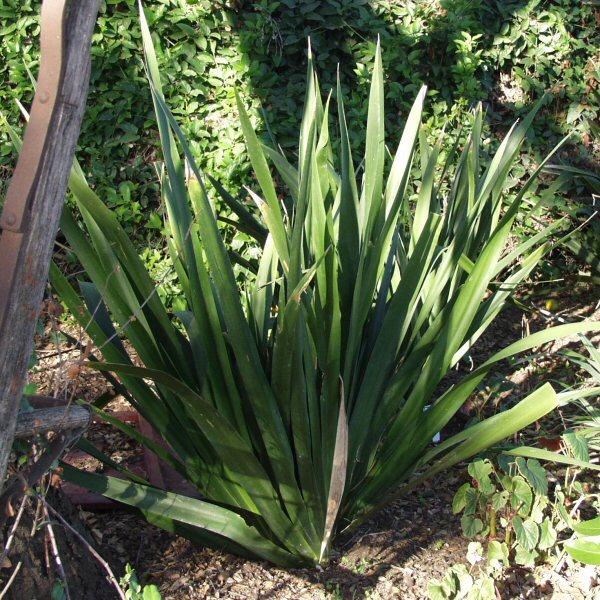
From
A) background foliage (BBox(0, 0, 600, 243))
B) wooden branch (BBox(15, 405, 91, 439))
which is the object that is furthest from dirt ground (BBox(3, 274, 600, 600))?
background foliage (BBox(0, 0, 600, 243))

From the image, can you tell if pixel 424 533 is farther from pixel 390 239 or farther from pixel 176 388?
pixel 176 388

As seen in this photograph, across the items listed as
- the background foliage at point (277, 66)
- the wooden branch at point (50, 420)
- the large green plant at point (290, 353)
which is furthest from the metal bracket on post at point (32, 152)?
the background foliage at point (277, 66)

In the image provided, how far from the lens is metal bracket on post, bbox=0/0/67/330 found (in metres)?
1.12

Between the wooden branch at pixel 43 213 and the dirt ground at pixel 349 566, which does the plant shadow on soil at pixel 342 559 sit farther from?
the wooden branch at pixel 43 213

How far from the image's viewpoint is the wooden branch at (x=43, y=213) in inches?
44.9

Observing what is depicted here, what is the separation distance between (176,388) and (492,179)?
119 centimetres

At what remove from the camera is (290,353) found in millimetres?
1746

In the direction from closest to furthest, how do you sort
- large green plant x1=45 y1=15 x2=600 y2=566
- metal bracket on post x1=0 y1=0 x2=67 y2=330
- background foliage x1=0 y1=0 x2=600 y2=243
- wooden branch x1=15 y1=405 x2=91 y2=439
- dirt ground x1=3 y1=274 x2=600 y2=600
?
metal bracket on post x1=0 y1=0 x2=67 y2=330, wooden branch x1=15 y1=405 x2=91 y2=439, large green plant x1=45 y1=15 x2=600 y2=566, dirt ground x1=3 y1=274 x2=600 y2=600, background foliage x1=0 y1=0 x2=600 y2=243

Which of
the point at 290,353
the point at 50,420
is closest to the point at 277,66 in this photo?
the point at 290,353

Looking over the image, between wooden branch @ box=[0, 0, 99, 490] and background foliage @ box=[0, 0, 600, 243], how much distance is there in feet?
7.90

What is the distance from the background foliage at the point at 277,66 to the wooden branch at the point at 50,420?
235cm

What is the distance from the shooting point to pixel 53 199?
1168mm

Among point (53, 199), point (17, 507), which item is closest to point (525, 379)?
point (17, 507)

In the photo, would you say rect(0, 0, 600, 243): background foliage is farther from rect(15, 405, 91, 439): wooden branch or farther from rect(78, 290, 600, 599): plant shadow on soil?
rect(15, 405, 91, 439): wooden branch
